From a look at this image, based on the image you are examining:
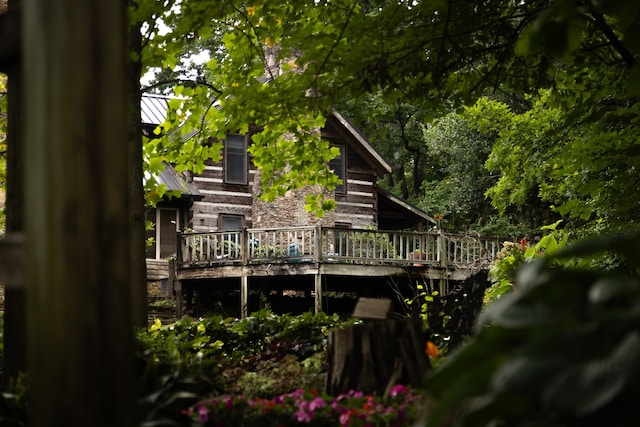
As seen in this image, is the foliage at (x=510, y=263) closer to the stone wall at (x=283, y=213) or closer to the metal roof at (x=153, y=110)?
the stone wall at (x=283, y=213)

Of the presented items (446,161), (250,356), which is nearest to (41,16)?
(250,356)

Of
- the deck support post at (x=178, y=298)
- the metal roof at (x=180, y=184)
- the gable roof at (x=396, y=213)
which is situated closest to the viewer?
the deck support post at (x=178, y=298)

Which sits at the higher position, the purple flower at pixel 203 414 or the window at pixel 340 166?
the window at pixel 340 166

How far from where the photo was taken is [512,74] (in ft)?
26.1

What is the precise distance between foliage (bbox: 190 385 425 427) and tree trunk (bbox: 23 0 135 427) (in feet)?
5.49

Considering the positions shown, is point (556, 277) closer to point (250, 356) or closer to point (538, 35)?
point (538, 35)

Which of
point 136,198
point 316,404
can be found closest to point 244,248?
point 136,198

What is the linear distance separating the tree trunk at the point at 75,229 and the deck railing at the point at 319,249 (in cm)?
2032

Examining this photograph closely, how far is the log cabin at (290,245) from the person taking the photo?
23.6 metres

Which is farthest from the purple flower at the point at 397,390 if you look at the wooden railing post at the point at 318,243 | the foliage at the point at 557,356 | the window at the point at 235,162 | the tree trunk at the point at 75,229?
the window at the point at 235,162

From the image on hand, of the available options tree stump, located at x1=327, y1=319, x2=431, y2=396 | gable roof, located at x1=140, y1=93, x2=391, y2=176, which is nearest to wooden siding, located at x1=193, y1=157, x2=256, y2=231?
gable roof, located at x1=140, y1=93, x2=391, y2=176

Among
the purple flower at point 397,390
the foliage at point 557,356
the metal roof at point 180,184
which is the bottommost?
the purple flower at point 397,390

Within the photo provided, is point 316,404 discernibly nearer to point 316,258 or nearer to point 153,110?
point 316,258

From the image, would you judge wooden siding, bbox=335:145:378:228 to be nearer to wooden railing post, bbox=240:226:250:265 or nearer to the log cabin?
the log cabin
